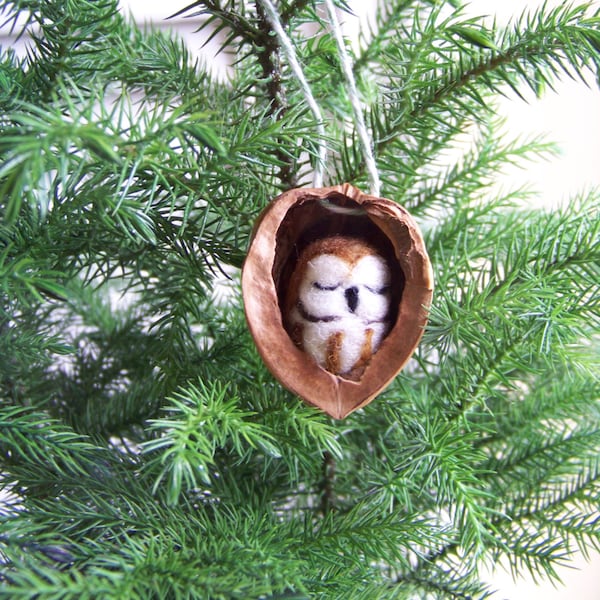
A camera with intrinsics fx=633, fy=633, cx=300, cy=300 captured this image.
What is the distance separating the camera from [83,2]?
322 mm

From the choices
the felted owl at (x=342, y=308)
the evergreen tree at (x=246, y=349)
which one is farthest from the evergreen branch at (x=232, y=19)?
the felted owl at (x=342, y=308)

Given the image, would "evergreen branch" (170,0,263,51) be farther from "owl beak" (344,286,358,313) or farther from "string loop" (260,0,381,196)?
"owl beak" (344,286,358,313)

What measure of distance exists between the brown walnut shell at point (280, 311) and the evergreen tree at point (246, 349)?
2 centimetres

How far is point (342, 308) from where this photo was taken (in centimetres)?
35

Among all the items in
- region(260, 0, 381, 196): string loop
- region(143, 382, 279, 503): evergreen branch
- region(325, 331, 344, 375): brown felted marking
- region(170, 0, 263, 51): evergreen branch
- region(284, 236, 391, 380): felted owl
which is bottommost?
region(143, 382, 279, 503): evergreen branch

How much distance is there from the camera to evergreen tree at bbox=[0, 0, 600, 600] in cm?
29

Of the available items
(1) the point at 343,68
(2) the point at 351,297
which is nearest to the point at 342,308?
(2) the point at 351,297

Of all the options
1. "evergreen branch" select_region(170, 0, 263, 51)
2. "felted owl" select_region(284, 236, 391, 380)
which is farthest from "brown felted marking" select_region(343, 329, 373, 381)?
"evergreen branch" select_region(170, 0, 263, 51)

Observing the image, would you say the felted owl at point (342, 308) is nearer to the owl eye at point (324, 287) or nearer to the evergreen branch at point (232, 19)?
the owl eye at point (324, 287)

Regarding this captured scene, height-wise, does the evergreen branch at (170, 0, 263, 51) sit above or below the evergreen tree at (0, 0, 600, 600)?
above

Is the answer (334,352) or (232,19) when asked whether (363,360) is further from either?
(232,19)

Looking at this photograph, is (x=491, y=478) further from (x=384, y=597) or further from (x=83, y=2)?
(x=83, y=2)

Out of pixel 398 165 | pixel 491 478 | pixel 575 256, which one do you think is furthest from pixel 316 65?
pixel 491 478

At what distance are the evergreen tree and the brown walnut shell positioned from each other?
0.08ft
